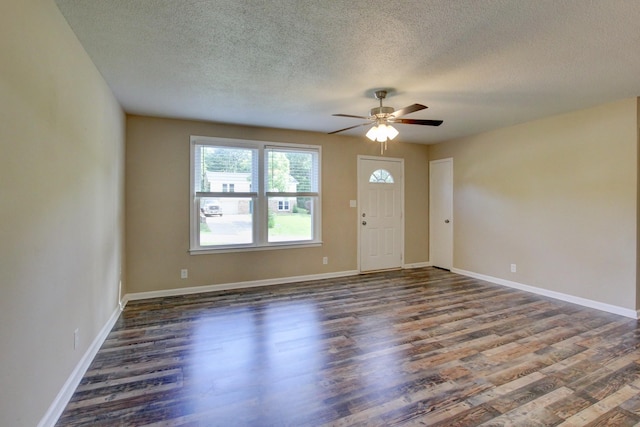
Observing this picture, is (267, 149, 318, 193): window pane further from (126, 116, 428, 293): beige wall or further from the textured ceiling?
the textured ceiling

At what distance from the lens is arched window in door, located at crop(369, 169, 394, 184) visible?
5.80 m

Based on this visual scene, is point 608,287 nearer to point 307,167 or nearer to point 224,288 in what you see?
point 307,167

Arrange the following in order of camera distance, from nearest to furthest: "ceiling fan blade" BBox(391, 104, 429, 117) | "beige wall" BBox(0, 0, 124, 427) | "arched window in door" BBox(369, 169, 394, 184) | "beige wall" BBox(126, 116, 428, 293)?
"beige wall" BBox(0, 0, 124, 427) < "ceiling fan blade" BBox(391, 104, 429, 117) < "beige wall" BBox(126, 116, 428, 293) < "arched window in door" BBox(369, 169, 394, 184)

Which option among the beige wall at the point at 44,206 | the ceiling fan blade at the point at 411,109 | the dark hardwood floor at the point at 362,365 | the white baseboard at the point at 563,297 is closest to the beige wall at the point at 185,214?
the dark hardwood floor at the point at 362,365

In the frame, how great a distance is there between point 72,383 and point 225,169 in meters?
3.10

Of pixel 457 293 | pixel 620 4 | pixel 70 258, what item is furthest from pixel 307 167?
pixel 620 4

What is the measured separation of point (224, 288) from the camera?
15.2ft

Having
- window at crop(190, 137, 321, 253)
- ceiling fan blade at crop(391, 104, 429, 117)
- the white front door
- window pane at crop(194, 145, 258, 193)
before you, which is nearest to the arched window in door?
the white front door

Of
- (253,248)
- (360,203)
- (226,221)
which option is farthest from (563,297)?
(226,221)

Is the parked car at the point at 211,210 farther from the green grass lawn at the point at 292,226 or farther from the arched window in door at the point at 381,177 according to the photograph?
the arched window in door at the point at 381,177

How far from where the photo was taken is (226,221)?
4.68 meters

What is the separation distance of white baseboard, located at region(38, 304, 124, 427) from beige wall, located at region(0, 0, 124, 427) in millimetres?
57

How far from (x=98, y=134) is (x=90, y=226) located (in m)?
0.84

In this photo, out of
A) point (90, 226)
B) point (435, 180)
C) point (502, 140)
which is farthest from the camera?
point (435, 180)
